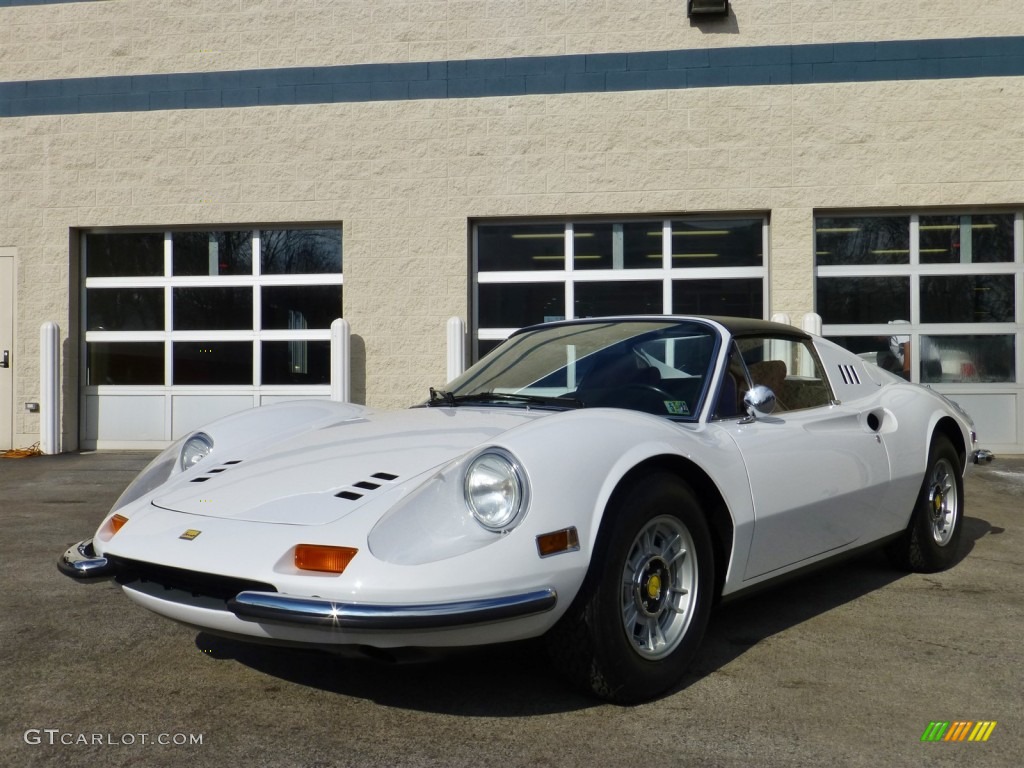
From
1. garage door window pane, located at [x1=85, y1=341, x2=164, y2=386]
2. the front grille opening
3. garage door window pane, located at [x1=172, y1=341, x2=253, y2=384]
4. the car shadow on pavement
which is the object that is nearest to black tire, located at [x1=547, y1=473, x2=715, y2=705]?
the car shadow on pavement

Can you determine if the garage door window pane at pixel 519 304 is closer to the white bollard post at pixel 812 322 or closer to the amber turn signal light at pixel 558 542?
the white bollard post at pixel 812 322

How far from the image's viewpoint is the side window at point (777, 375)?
3.43 meters

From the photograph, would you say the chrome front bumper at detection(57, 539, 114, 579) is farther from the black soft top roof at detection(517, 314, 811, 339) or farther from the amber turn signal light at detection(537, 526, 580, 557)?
the black soft top roof at detection(517, 314, 811, 339)

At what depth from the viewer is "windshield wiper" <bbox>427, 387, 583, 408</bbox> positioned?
3309 mm

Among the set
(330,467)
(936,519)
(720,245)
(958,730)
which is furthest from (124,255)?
(958,730)

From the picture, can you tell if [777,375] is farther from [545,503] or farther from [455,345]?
[455,345]

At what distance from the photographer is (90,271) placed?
11.0 m

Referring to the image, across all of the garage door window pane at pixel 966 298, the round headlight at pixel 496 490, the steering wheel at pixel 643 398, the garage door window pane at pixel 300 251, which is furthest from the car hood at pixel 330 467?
the garage door window pane at pixel 966 298

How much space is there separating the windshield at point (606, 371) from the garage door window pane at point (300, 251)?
6896mm

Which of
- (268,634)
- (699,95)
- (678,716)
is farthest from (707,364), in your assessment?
(699,95)

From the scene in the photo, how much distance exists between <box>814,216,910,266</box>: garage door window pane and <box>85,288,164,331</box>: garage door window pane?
750 cm

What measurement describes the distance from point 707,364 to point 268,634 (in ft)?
6.18

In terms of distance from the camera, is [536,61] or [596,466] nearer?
[596,466]

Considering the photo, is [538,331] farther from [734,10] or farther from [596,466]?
[734,10]
